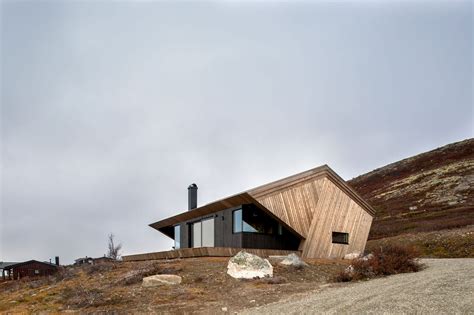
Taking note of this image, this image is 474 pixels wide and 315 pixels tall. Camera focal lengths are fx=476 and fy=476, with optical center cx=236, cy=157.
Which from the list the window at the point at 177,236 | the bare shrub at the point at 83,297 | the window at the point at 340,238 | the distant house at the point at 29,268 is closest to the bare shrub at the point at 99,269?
the bare shrub at the point at 83,297

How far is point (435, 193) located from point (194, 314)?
43.3 m

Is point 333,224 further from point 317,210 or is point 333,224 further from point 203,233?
point 203,233

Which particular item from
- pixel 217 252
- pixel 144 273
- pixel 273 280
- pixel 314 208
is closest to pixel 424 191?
pixel 314 208

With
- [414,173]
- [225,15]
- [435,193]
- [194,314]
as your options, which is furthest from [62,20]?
[414,173]

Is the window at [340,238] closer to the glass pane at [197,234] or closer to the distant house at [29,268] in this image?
the glass pane at [197,234]

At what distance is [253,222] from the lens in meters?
22.5

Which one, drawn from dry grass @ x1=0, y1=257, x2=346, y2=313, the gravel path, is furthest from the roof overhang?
the gravel path

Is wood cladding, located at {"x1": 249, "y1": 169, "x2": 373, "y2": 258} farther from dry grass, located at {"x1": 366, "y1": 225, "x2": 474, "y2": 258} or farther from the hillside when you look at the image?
the hillside

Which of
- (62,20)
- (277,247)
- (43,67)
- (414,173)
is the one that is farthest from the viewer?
(414,173)

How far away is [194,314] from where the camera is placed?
1082 centimetres

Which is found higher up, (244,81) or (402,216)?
(244,81)

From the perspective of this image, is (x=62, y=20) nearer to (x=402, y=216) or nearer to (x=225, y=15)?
(x=225, y=15)

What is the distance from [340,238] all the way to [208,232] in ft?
22.9

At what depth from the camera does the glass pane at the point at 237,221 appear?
22.4 meters
